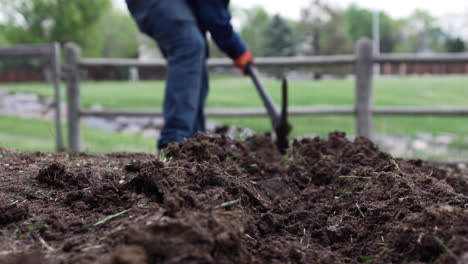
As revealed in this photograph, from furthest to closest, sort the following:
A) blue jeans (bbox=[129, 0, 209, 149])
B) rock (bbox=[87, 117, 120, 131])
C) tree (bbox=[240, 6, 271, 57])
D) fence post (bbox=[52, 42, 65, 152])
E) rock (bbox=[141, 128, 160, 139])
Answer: tree (bbox=[240, 6, 271, 57])
rock (bbox=[87, 117, 120, 131])
rock (bbox=[141, 128, 160, 139])
fence post (bbox=[52, 42, 65, 152])
blue jeans (bbox=[129, 0, 209, 149])

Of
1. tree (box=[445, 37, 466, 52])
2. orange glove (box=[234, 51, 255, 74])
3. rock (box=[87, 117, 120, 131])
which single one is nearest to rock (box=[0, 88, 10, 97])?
rock (box=[87, 117, 120, 131])

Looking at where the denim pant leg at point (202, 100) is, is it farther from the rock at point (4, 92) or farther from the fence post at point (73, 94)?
the rock at point (4, 92)

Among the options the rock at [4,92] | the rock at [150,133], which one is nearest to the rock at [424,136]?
the rock at [150,133]

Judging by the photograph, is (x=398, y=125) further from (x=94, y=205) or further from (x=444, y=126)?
(x=94, y=205)

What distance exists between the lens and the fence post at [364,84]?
486cm

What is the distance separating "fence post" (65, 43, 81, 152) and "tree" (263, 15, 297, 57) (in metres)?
9.60

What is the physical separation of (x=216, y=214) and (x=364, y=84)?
4.10 meters

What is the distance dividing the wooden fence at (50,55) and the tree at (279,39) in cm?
943

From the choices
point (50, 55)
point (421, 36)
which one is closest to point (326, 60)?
point (50, 55)

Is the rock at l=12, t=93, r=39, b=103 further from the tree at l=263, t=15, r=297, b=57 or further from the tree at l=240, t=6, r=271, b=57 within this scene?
the tree at l=263, t=15, r=297, b=57

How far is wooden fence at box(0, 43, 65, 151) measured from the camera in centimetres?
539

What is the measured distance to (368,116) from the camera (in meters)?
4.87

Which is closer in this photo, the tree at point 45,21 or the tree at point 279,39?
the tree at point 279,39

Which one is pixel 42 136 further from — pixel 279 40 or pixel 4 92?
pixel 279 40
